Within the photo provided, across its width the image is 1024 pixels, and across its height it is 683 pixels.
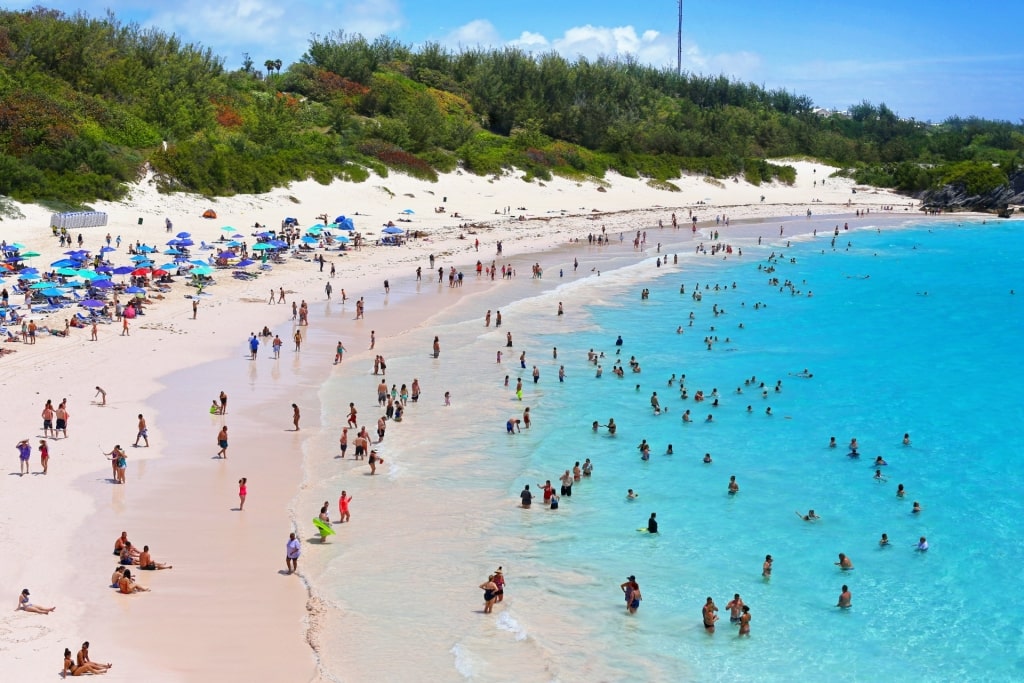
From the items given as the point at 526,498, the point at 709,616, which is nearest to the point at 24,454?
the point at 526,498

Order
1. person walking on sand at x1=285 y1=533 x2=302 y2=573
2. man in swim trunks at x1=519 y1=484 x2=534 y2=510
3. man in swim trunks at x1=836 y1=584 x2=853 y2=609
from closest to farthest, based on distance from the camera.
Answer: person walking on sand at x1=285 y1=533 x2=302 y2=573, man in swim trunks at x1=836 y1=584 x2=853 y2=609, man in swim trunks at x1=519 y1=484 x2=534 y2=510

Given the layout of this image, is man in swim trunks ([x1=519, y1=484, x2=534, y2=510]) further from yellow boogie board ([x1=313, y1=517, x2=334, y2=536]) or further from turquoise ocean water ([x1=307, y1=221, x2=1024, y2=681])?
yellow boogie board ([x1=313, y1=517, x2=334, y2=536])

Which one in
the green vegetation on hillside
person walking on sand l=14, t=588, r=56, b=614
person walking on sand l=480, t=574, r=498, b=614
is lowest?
person walking on sand l=480, t=574, r=498, b=614

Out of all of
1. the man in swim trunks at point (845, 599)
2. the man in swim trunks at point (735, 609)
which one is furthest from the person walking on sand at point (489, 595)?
the man in swim trunks at point (845, 599)

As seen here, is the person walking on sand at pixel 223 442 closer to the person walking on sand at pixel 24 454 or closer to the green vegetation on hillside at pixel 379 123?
the person walking on sand at pixel 24 454

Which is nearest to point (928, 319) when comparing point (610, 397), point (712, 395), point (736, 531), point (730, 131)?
point (712, 395)

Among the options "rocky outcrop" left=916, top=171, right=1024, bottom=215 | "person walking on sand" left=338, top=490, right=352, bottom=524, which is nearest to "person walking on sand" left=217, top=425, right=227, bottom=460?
"person walking on sand" left=338, top=490, right=352, bottom=524
